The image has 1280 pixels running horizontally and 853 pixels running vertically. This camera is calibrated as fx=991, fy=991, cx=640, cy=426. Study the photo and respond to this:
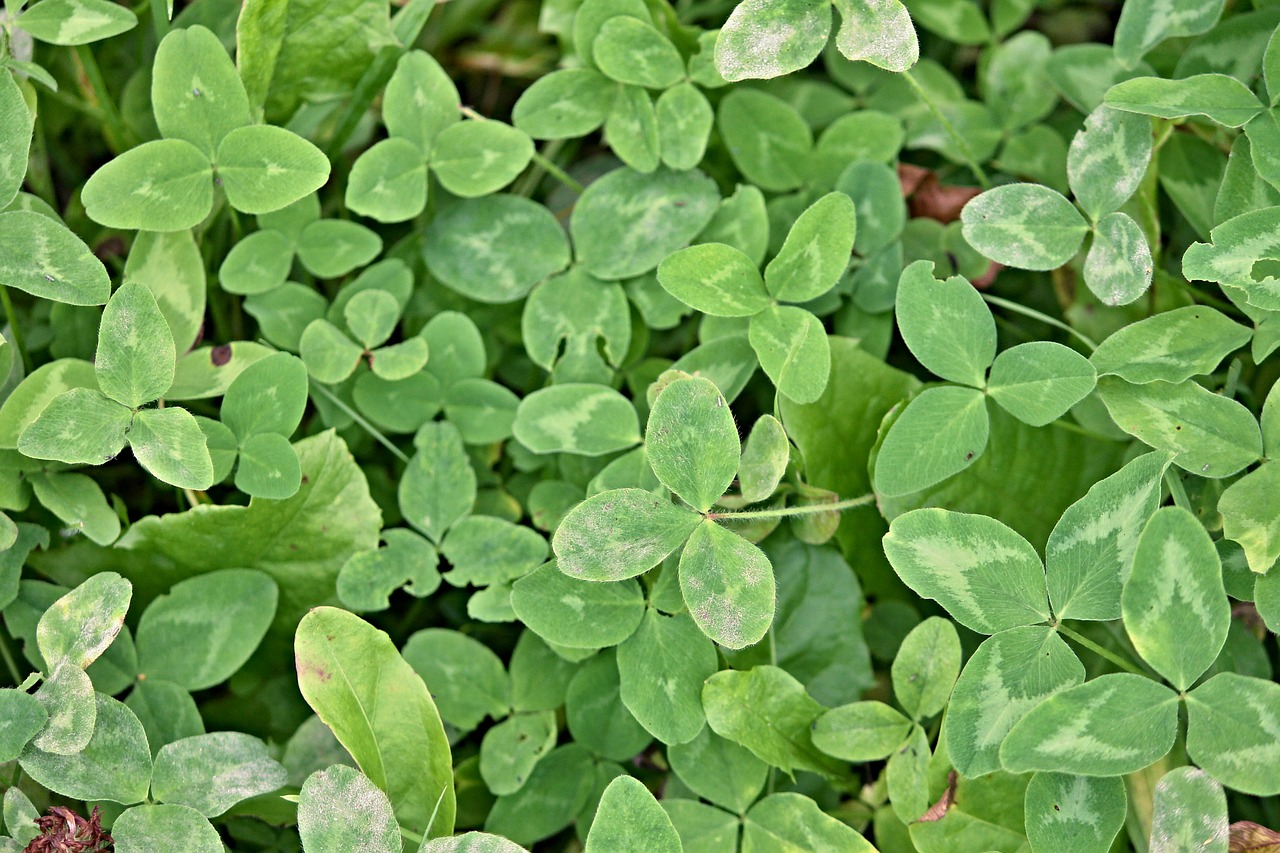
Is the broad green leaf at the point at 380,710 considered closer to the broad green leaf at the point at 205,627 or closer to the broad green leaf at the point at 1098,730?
the broad green leaf at the point at 205,627

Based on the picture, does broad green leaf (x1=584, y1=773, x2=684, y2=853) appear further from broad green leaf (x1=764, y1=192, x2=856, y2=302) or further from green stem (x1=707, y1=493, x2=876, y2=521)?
broad green leaf (x1=764, y1=192, x2=856, y2=302)

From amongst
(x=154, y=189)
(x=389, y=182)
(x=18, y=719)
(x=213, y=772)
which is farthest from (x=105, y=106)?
(x=213, y=772)

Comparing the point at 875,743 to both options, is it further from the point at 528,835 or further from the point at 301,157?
the point at 301,157

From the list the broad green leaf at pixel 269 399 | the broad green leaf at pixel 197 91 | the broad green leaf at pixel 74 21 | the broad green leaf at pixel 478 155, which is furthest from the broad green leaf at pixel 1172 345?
the broad green leaf at pixel 74 21

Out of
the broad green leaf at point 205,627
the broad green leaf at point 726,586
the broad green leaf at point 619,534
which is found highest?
the broad green leaf at point 619,534

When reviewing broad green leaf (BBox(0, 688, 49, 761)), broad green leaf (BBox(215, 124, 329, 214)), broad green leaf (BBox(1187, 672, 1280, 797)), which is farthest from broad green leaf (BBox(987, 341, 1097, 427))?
broad green leaf (BBox(0, 688, 49, 761))

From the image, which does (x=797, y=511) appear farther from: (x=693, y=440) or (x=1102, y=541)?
(x=1102, y=541)

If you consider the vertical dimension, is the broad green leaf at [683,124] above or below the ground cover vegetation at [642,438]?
above
